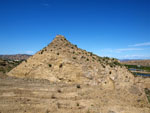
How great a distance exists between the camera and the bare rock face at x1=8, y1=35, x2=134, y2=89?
1302cm

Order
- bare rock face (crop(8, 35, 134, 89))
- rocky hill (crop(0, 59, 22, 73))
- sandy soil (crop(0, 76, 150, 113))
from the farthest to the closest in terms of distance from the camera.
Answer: rocky hill (crop(0, 59, 22, 73)), bare rock face (crop(8, 35, 134, 89)), sandy soil (crop(0, 76, 150, 113))

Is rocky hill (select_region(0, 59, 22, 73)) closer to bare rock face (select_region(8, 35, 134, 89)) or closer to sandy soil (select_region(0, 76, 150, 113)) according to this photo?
bare rock face (select_region(8, 35, 134, 89))

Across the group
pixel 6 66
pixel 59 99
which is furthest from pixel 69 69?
pixel 6 66

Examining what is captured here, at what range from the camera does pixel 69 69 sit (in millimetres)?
13227

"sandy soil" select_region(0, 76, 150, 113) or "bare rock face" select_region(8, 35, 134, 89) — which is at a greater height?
"bare rock face" select_region(8, 35, 134, 89)

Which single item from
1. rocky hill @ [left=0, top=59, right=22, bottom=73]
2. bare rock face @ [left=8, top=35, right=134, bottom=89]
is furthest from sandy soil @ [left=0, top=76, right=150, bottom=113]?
rocky hill @ [left=0, top=59, right=22, bottom=73]

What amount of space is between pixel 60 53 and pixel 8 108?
7.67m

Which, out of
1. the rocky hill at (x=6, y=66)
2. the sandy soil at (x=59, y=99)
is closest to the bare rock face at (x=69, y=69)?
the sandy soil at (x=59, y=99)

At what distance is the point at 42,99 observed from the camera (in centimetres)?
949

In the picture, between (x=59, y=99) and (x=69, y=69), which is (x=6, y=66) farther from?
(x=59, y=99)

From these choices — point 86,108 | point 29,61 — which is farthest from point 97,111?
point 29,61

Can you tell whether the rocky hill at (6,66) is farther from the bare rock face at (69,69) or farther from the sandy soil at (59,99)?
the sandy soil at (59,99)

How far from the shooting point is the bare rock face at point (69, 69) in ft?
42.7

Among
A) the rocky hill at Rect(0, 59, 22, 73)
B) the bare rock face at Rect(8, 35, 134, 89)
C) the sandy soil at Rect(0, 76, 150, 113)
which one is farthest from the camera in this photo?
the rocky hill at Rect(0, 59, 22, 73)
